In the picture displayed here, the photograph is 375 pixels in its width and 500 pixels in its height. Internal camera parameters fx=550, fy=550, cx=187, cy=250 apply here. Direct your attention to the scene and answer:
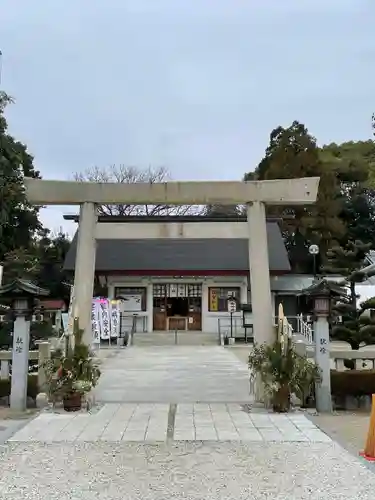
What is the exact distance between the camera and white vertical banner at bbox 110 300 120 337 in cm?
2476

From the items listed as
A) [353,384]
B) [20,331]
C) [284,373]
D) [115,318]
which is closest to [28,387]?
[20,331]

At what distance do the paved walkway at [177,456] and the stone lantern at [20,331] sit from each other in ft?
3.58

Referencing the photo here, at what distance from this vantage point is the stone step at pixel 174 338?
1020 inches

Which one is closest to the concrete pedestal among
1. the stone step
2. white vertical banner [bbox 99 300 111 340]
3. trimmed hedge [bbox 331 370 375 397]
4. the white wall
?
trimmed hedge [bbox 331 370 375 397]

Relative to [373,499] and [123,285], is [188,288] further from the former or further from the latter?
[373,499]

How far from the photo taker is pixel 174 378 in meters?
13.9

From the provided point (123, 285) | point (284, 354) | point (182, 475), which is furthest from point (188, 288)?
point (182, 475)

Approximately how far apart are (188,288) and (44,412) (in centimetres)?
2030

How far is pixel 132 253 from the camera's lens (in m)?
29.0

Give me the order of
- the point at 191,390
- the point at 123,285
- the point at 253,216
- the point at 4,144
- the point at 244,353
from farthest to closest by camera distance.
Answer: the point at 123,285
the point at 4,144
the point at 244,353
the point at 191,390
the point at 253,216

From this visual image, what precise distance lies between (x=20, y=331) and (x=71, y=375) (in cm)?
129

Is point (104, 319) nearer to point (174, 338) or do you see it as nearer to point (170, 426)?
point (174, 338)

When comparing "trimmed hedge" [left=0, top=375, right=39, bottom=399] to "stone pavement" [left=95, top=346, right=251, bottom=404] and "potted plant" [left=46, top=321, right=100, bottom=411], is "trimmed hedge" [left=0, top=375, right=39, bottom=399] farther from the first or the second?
"stone pavement" [left=95, top=346, right=251, bottom=404]

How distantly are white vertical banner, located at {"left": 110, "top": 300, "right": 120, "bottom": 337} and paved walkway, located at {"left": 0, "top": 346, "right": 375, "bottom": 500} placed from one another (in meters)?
13.8
